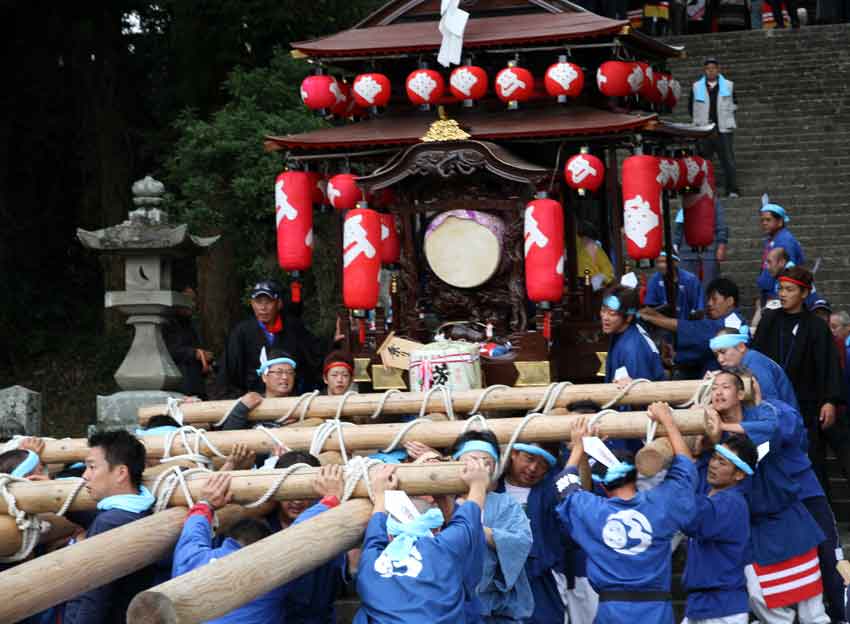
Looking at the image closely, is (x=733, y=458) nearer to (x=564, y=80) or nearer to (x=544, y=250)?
(x=544, y=250)

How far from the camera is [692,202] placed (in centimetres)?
1305

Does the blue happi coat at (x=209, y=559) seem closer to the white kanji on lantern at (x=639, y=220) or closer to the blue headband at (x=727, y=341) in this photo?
the blue headband at (x=727, y=341)

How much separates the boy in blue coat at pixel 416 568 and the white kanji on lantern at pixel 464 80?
650 centimetres

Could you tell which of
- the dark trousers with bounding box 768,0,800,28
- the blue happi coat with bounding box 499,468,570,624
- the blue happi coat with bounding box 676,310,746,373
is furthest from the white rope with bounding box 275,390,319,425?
the dark trousers with bounding box 768,0,800,28

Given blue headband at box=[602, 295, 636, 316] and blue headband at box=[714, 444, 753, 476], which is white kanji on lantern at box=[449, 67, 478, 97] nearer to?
blue headband at box=[602, 295, 636, 316]

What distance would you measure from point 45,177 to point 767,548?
15.0m

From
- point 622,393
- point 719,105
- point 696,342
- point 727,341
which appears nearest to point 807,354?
point 696,342

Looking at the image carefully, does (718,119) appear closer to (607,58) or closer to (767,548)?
(607,58)

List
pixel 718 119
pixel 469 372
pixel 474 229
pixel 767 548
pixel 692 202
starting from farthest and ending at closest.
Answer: pixel 718 119
pixel 692 202
pixel 474 229
pixel 469 372
pixel 767 548

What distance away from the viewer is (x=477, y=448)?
6344mm

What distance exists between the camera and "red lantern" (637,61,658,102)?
11945 mm

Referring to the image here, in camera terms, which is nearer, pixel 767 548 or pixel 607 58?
pixel 767 548

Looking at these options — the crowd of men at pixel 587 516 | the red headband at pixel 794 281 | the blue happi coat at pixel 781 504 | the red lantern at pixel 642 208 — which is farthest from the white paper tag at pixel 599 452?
the red lantern at pixel 642 208

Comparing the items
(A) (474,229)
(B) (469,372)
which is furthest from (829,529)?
(A) (474,229)
